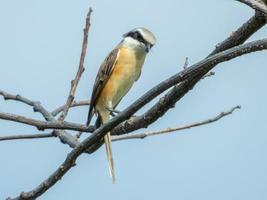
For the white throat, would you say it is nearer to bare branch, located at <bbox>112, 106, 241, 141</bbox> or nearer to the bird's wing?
the bird's wing

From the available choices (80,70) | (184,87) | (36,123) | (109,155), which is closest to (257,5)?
(36,123)

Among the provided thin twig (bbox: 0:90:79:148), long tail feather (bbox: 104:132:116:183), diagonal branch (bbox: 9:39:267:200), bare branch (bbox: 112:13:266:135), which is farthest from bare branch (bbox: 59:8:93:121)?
long tail feather (bbox: 104:132:116:183)

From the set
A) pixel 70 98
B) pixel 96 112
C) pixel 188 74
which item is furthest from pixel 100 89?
pixel 188 74

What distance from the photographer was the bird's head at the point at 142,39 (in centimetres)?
568

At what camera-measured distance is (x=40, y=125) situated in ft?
7.66

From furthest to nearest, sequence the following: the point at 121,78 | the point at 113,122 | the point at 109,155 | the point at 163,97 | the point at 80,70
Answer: the point at 121,78
the point at 109,155
the point at 80,70
the point at 163,97
the point at 113,122

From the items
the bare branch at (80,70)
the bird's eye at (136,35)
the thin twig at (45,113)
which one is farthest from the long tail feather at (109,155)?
the bird's eye at (136,35)

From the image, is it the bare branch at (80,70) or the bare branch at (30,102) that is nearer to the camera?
the bare branch at (80,70)

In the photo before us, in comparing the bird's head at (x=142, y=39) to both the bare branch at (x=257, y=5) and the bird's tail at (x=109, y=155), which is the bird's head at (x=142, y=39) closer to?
the bird's tail at (x=109, y=155)

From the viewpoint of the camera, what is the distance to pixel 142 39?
Answer: 5719 millimetres

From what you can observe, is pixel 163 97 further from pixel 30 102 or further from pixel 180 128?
pixel 30 102

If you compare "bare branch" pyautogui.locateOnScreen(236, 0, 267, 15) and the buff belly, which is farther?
the buff belly

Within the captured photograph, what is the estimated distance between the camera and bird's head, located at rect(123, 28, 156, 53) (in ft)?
18.6

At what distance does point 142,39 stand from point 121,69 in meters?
0.33
